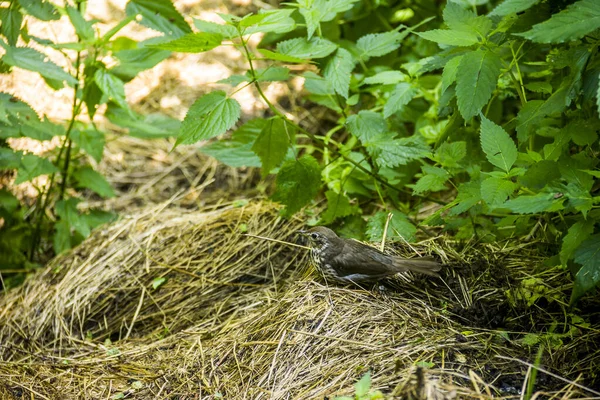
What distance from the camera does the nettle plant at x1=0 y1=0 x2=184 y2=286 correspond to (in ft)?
10.3

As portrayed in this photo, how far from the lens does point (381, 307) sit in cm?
262

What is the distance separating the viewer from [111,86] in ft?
10.9

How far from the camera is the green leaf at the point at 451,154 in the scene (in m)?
2.88

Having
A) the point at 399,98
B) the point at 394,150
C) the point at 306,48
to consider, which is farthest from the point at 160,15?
the point at 394,150

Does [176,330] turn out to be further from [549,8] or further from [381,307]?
[549,8]

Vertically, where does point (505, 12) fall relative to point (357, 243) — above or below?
above

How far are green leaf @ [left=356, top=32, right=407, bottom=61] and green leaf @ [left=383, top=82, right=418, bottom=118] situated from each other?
0.20m

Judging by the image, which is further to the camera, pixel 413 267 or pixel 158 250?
pixel 158 250

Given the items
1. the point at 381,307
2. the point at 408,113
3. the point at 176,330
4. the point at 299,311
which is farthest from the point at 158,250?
the point at 408,113

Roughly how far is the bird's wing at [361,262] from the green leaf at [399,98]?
0.75m

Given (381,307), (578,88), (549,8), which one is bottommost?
(381,307)

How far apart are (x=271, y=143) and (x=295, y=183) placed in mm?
228

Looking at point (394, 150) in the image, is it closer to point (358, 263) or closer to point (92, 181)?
point (358, 263)

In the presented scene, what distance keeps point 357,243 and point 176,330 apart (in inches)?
39.4
